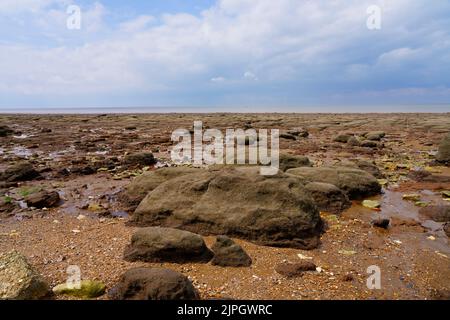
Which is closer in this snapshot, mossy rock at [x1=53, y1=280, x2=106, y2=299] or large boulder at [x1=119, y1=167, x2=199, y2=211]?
mossy rock at [x1=53, y1=280, x2=106, y2=299]

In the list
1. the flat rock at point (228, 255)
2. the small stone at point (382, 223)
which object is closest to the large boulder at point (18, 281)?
the flat rock at point (228, 255)

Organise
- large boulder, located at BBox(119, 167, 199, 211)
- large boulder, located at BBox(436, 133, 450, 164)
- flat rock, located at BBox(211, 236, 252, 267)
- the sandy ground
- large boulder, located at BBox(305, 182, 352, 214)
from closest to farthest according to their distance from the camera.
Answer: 1. the sandy ground
2. flat rock, located at BBox(211, 236, 252, 267)
3. large boulder, located at BBox(305, 182, 352, 214)
4. large boulder, located at BBox(119, 167, 199, 211)
5. large boulder, located at BBox(436, 133, 450, 164)

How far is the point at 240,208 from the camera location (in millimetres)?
7480

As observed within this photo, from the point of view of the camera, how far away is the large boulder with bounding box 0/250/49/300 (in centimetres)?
453

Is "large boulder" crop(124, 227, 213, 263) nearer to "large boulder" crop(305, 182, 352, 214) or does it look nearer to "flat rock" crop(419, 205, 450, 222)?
"large boulder" crop(305, 182, 352, 214)

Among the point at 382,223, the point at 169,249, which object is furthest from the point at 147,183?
the point at 382,223

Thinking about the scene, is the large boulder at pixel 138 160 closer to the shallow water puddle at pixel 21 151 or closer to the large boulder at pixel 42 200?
the large boulder at pixel 42 200

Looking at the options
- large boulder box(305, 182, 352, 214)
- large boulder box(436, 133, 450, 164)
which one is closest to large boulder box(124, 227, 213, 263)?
large boulder box(305, 182, 352, 214)

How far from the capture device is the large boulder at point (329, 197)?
911 centimetres

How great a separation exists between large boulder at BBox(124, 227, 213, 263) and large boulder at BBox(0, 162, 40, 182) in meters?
8.91

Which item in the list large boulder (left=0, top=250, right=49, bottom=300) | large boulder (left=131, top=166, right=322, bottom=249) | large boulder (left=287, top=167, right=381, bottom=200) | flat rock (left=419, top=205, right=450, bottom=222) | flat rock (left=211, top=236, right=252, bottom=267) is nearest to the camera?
large boulder (left=0, top=250, right=49, bottom=300)

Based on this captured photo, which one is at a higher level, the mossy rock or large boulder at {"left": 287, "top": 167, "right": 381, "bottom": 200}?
large boulder at {"left": 287, "top": 167, "right": 381, "bottom": 200}

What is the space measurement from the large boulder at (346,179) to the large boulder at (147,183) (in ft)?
11.8

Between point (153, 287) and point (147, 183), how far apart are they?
584 centimetres
